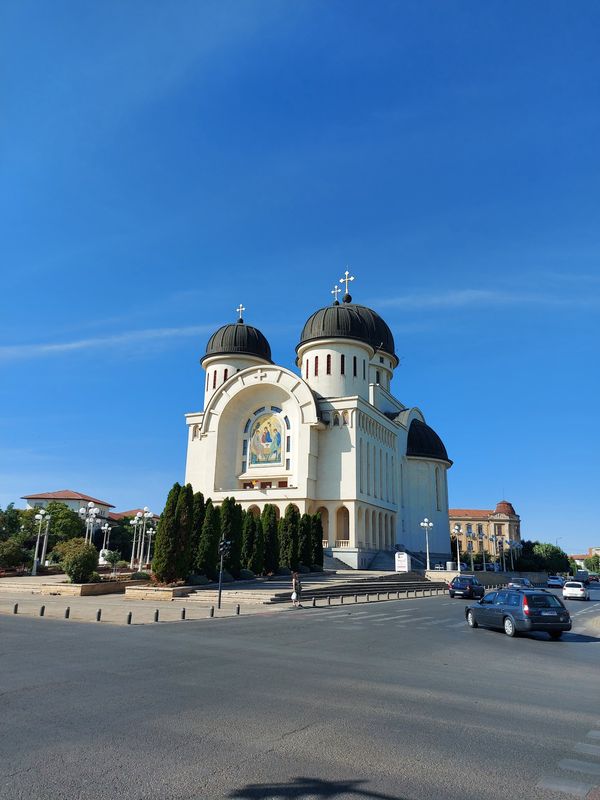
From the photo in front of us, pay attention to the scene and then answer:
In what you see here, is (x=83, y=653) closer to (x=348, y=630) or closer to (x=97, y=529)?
(x=348, y=630)

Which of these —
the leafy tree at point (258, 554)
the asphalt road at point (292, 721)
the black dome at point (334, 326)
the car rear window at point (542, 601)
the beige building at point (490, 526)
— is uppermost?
the black dome at point (334, 326)

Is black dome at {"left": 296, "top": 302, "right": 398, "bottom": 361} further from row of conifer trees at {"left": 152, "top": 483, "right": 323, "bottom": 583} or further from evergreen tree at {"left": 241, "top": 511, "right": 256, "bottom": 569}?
evergreen tree at {"left": 241, "top": 511, "right": 256, "bottom": 569}

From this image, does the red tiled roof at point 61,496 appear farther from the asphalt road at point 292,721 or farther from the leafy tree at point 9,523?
the asphalt road at point 292,721

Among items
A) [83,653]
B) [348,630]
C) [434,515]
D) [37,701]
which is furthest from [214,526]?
[434,515]

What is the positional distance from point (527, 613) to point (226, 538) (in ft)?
62.0

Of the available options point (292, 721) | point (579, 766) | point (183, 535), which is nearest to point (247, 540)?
point (183, 535)

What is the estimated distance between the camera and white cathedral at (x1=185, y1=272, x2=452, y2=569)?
46281mm

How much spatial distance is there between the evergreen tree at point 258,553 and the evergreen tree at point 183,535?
694 centimetres

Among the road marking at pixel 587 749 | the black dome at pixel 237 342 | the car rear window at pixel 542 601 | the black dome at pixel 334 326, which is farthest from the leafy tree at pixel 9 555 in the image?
the road marking at pixel 587 749

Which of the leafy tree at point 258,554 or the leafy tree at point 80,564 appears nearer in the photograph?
the leafy tree at point 80,564

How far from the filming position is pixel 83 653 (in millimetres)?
10984

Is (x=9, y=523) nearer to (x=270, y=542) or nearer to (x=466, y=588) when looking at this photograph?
(x=270, y=542)

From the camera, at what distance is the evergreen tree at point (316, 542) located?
39.3 metres

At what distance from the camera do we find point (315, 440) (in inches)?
1864
